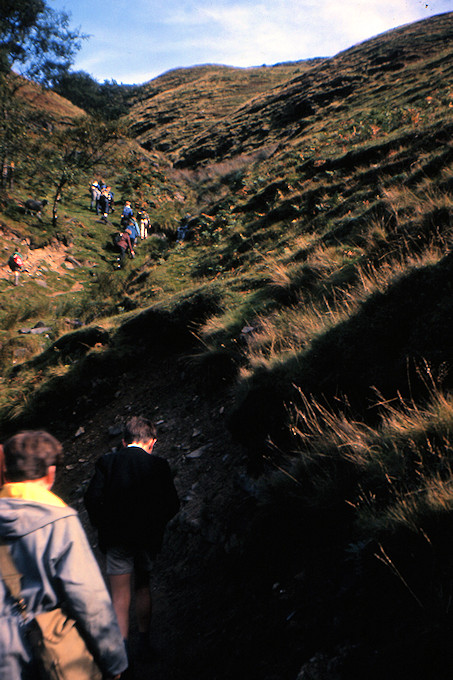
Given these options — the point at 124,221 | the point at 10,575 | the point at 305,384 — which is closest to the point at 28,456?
the point at 10,575

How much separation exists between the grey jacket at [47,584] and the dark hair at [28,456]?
0.65 ft

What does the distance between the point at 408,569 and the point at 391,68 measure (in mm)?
38333

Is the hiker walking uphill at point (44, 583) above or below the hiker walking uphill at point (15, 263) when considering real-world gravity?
below

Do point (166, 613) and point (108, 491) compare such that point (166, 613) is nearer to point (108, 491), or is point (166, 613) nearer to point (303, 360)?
point (108, 491)

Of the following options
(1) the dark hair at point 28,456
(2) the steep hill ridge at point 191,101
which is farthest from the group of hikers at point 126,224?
(2) the steep hill ridge at point 191,101

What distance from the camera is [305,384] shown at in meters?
3.81

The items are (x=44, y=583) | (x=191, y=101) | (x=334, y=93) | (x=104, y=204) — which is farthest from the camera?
(x=191, y=101)

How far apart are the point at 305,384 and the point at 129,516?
6.49ft

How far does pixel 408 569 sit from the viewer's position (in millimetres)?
1975

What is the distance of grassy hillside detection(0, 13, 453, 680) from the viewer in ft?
6.77

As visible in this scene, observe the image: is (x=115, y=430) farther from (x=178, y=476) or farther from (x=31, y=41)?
(x=31, y=41)

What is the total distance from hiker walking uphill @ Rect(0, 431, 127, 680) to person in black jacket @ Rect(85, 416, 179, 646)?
0.97 metres

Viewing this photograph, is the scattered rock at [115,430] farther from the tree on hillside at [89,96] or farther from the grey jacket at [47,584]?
the tree on hillside at [89,96]

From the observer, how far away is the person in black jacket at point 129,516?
2.90 metres
